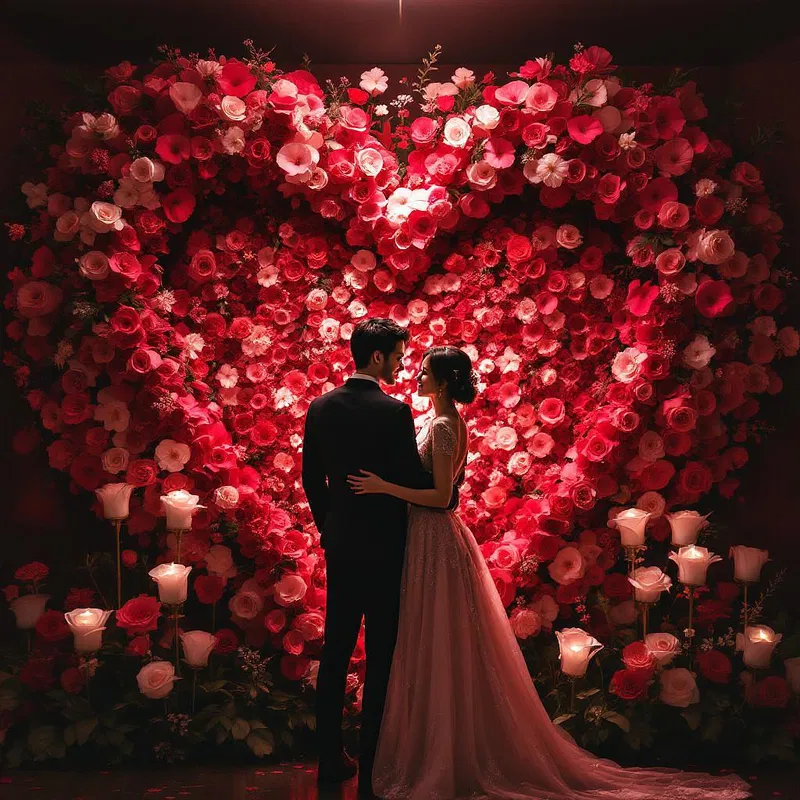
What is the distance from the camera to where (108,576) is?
3449 millimetres

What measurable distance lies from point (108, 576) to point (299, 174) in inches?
69.6

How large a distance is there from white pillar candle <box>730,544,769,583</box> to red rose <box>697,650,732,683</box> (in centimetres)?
30

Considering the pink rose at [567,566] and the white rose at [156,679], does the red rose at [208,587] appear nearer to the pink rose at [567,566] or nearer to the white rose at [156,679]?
the white rose at [156,679]

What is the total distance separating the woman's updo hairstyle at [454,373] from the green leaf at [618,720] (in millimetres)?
1260

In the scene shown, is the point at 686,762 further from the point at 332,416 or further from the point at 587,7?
the point at 587,7

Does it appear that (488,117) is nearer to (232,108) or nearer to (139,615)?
(232,108)

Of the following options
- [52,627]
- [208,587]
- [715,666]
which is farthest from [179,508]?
[715,666]

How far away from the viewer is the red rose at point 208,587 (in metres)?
3.31

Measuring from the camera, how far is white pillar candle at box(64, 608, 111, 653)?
10.1 feet

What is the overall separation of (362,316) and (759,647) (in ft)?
6.49

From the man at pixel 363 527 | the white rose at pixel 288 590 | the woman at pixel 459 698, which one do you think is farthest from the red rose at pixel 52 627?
the woman at pixel 459 698

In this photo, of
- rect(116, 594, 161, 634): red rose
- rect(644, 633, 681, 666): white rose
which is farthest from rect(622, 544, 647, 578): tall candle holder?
rect(116, 594, 161, 634): red rose

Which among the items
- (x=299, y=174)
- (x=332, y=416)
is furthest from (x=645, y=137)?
(x=332, y=416)

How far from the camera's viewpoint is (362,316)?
139 inches
